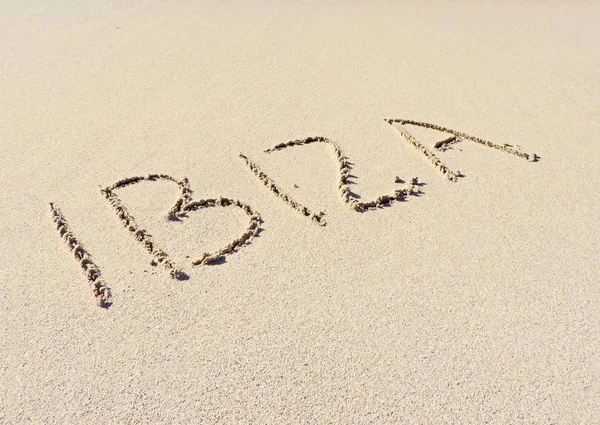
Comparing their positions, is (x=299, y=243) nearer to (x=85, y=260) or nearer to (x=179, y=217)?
(x=179, y=217)

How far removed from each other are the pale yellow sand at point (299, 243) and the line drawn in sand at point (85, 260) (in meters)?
0.02

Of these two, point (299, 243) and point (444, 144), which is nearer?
point (299, 243)

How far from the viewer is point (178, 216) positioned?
204 cm

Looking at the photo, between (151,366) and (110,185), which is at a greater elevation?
(110,185)

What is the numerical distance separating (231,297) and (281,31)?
9.05ft

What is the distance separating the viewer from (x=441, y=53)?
3721 mm

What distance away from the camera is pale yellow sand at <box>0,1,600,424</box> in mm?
1462

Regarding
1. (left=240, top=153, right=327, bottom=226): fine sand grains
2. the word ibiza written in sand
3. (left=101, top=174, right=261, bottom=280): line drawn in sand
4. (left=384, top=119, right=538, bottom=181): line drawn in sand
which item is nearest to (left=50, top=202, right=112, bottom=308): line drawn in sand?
the word ibiza written in sand

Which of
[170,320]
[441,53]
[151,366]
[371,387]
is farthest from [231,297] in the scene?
[441,53]

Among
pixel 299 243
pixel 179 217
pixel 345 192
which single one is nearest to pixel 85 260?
pixel 179 217

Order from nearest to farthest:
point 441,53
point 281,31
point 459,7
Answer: point 441,53, point 281,31, point 459,7

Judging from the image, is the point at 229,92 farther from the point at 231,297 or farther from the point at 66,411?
the point at 66,411

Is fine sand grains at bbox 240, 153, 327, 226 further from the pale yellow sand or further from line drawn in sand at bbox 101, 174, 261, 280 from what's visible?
line drawn in sand at bbox 101, 174, 261, 280

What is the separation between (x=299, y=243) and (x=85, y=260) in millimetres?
682
